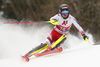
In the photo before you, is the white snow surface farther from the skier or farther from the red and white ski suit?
the red and white ski suit

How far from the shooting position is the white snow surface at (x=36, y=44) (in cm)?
384

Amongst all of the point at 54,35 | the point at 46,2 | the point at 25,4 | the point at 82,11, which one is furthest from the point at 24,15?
the point at 54,35

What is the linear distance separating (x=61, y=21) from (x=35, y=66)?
1.84 m

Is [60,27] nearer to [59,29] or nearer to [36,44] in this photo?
[59,29]

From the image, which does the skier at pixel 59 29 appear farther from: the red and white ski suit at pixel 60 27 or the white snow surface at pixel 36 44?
the white snow surface at pixel 36 44

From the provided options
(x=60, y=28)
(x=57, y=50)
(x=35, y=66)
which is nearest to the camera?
(x=35, y=66)

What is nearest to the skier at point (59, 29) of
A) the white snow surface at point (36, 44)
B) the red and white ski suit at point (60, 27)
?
the red and white ski suit at point (60, 27)

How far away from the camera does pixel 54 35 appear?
Answer: 17.7 ft

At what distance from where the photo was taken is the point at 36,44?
719 cm

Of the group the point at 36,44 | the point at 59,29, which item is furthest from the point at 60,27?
the point at 36,44

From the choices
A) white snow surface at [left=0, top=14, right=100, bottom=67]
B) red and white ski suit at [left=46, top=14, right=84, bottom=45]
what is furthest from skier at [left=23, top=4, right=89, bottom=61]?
white snow surface at [left=0, top=14, right=100, bottom=67]

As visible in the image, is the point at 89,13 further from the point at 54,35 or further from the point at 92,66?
the point at 92,66

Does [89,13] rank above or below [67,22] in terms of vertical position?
above

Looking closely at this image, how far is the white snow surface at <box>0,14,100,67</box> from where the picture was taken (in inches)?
151
